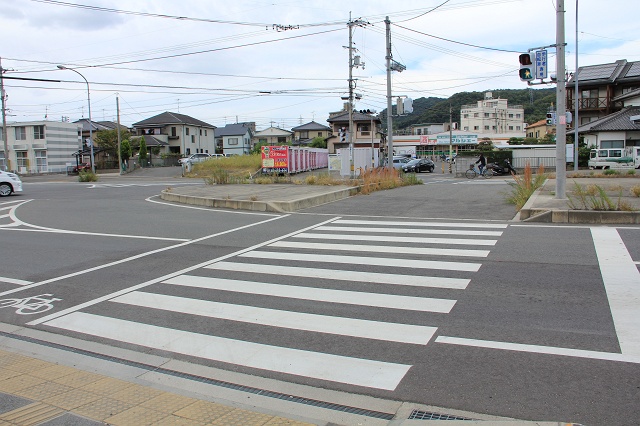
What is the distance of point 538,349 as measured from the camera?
15.8 ft

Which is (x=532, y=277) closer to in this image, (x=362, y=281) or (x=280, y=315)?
(x=362, y=281)

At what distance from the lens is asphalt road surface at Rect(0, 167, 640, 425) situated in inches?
169

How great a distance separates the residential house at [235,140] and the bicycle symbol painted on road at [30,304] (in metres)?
88.5

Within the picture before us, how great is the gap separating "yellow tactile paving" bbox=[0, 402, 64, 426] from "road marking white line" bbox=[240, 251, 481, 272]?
17.7ft

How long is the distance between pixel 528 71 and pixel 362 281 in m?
10.2

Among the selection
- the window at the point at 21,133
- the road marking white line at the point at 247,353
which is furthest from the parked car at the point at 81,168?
the road marking white line at the point at 247,353

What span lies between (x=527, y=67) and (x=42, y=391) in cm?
1436

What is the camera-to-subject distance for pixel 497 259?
852 centimetres

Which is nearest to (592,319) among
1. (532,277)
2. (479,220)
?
(532,277)

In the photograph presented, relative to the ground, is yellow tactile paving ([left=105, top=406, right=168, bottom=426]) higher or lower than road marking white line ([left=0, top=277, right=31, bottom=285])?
lower

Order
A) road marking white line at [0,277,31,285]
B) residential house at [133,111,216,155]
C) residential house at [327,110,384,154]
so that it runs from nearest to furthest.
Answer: road marking white line at [0,277,31,285]
residential house at [327,110,384,154]
residential house at [133,111,216,155]

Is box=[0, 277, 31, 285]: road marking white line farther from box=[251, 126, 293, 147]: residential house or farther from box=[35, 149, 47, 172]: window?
box=[251, 126, 293, 147]: residential house

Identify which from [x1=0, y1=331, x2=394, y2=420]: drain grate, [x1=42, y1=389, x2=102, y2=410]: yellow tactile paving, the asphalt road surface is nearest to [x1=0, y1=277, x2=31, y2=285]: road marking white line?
the asphalt road surface

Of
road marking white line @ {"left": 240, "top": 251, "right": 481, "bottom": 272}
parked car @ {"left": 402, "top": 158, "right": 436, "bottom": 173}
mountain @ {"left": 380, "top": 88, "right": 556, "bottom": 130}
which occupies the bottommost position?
road marking white line @ {"left": 240, "top": 251, "right": 481, "bottom": 272}
